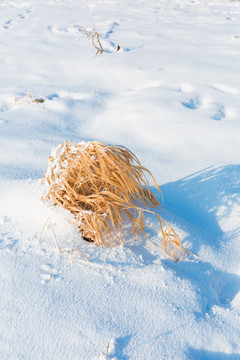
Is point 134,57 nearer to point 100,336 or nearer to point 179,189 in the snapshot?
point 179,189

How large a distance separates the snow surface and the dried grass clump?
1.7 inches

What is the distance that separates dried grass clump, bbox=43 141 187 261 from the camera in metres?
1.08

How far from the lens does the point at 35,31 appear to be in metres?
3.88

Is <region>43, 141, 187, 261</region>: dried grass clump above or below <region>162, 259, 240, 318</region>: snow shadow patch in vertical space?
above

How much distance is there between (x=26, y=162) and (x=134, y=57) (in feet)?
6.21

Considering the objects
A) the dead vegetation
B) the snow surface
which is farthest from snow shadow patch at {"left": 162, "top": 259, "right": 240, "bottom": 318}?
the dead vegetation

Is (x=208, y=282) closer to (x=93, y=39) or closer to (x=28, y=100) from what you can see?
(x=28, y=100)

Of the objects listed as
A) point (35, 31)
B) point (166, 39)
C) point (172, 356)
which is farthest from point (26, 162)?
point (35, 31)

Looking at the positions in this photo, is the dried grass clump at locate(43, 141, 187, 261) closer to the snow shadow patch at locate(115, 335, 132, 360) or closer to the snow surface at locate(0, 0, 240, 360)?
the snow surface at locate(0, 0, 240, 360)

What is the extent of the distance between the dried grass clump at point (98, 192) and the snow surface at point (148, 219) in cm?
4

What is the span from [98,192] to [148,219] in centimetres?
22

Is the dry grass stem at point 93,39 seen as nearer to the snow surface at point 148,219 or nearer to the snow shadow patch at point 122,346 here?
the snow surface at point 148,219

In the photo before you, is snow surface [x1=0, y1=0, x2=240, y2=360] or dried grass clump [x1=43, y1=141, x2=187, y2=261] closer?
snow surface [x1=0, y1=0, x2=240, y2=360]

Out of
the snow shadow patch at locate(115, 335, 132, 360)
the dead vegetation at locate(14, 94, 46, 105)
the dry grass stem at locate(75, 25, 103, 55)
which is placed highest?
the dry grass stem at locate(75, 25, 103, 55)
